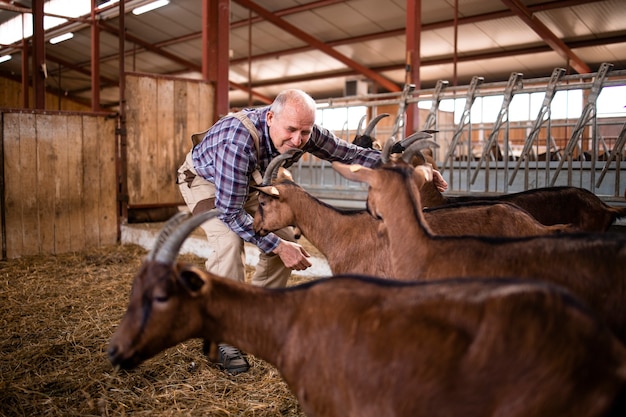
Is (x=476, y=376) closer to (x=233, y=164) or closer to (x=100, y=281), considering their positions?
(x=233, y=164)

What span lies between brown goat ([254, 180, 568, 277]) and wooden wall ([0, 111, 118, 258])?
5.48 m

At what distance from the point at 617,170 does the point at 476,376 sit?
5.30 metres

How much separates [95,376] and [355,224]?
7.70ft

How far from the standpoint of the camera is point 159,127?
9.92 metres

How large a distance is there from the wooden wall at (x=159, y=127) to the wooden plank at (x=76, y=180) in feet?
2.49

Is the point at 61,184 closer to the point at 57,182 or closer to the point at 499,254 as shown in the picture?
the point at 57,182

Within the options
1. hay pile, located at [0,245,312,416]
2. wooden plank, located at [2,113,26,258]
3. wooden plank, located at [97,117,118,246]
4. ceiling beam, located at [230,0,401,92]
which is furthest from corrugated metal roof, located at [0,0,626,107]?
hay pile, located at [0,245,312,416]

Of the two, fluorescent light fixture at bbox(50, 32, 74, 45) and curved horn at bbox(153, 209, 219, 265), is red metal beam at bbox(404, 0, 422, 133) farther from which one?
A: fluorescent light fixture at bbox(50, 32, 74, 45)

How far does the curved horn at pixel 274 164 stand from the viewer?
183 inches

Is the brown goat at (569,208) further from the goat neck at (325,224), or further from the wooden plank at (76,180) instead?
the wooden plank at (76,180)

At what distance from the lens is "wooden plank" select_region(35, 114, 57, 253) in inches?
351

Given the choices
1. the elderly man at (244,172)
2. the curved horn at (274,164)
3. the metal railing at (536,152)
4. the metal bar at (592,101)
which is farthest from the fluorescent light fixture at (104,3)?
the metal bar at (592,101)

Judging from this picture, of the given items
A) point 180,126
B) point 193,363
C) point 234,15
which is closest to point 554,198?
point 193,363

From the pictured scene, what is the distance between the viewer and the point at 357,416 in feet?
7.97
